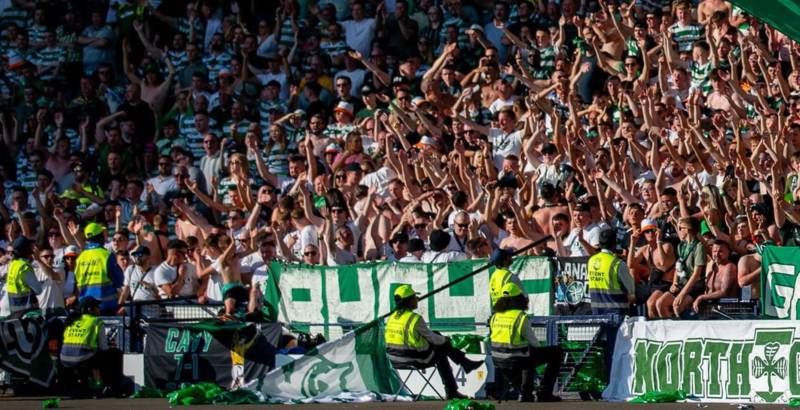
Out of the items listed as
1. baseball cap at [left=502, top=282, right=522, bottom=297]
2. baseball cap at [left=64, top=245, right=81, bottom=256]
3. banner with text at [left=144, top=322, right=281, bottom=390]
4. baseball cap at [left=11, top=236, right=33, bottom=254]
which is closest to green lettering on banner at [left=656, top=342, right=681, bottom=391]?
baseball cap at [left=502, top=282, right=522, bottom=297]

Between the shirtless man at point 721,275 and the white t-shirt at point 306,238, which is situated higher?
the white t-shirt at point 306,238

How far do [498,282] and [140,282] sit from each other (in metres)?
6.14

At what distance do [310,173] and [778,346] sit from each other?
8.79 m

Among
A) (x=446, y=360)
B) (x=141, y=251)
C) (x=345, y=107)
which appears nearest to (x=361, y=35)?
(x=345, y=107)

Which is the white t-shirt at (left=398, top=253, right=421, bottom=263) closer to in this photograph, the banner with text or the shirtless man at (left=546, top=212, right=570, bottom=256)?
the shirtless man at (left=546, top=212, right=570, bottom=256)

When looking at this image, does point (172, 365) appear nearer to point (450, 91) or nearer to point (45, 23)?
point (450, 91)

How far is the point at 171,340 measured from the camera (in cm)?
1783

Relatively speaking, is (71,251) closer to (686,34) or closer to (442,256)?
(442,256)

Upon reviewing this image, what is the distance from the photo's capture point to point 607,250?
15820mm

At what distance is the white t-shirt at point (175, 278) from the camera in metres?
19.5

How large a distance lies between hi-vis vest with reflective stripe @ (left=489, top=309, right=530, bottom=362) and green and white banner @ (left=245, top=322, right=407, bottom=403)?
62.7 inches

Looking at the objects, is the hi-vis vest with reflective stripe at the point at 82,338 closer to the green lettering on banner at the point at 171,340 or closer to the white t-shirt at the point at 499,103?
the green lettering on banner at the point at 171,340

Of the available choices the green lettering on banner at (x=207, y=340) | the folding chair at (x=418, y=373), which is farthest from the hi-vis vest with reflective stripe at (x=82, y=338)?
the folding chair at (x=418, y=373)

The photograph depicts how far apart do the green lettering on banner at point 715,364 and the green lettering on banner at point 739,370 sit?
10cm
